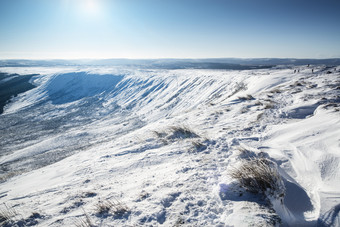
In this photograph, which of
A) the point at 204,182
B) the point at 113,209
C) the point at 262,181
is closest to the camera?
the point at 262,181

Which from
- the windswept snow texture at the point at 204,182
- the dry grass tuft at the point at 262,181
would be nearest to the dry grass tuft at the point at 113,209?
the windswept snow texture at the point at 204,182

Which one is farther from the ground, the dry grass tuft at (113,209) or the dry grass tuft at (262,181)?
the dry grass tuft at (262,181)

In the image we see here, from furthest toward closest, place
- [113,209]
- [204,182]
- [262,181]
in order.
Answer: [204,182] < [113,209] < [262,181]

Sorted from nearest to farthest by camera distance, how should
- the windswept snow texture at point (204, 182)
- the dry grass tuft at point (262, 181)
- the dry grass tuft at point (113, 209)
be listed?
1. the windswept snow texture at point (204, 182)
2. the dry grass tuft at point (262, 181)
3. the dry grass tuft at point (113, 209)

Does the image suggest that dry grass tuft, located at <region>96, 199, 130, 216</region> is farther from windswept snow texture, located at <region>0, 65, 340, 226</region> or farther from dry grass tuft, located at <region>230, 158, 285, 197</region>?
dry grass tuft, located at <region>230, 158, 285, 197</region>

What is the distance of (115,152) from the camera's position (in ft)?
18.1

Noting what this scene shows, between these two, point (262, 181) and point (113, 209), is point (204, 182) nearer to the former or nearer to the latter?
point (262, 181)

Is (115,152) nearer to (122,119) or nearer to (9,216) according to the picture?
(9,216)

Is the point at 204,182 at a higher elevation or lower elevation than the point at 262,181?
lower

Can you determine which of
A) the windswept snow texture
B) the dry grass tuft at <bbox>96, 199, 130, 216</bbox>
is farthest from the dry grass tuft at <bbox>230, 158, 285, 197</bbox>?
the dry grass tuft at <bbox>96, 199, 130, 216</bbox>

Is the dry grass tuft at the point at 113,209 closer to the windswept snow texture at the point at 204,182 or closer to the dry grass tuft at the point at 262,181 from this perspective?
the windswept snow texture at the point at 204,182

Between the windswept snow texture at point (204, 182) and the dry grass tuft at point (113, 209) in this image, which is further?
the dry grass tuft at point (113, 209)

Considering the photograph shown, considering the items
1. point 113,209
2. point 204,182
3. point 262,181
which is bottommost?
point 113,209

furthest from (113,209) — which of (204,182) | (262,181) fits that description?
(262,181)
